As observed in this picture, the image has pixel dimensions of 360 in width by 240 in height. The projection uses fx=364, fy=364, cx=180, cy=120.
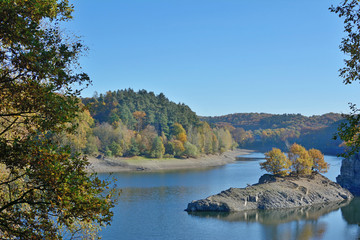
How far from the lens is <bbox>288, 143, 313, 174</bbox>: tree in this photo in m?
62.6

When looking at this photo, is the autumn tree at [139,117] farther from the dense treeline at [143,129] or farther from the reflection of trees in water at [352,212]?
the reflection of trees in water at [352,212]

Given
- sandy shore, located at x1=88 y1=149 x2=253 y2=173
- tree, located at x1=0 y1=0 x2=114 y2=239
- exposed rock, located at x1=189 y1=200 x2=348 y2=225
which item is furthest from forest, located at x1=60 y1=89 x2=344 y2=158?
tree, located at x1=0 y1=0 x2=114 y2=239

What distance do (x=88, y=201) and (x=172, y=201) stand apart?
45281 mm

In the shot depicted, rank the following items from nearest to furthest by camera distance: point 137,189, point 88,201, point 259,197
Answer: point 88,201
point 259,197
point 137,189

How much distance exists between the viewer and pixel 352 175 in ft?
212

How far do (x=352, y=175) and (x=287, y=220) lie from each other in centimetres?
2739

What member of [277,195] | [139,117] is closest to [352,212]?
[277,195]

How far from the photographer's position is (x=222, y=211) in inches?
1809

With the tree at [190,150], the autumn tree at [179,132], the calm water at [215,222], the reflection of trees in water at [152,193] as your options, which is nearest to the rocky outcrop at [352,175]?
the calm water at [215,222]

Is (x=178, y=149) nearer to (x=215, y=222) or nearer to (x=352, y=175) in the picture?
(x=352, y=175)

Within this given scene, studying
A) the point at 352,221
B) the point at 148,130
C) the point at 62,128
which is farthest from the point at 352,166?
the point at 148,130

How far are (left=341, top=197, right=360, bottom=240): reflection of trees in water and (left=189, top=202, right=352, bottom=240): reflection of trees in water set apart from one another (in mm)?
1472

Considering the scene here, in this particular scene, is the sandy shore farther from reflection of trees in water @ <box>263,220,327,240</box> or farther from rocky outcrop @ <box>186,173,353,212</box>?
reflection of trees in water @ <box>263,220,327,240</box>

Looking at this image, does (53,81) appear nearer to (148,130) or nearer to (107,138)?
(107,138)
